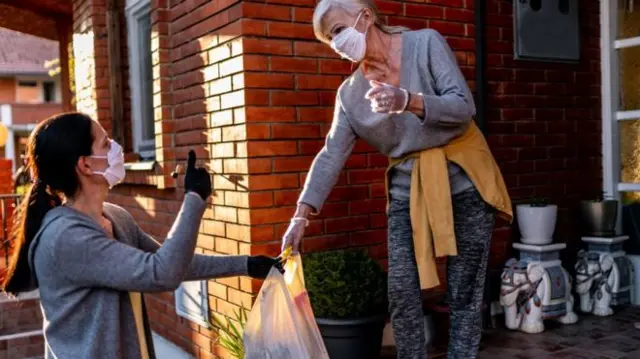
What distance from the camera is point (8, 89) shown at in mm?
36219

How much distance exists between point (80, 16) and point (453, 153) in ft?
15.3

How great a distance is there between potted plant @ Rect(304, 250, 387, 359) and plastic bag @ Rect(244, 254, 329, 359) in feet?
2.03

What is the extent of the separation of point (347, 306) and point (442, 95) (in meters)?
1.16

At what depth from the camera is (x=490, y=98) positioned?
13.6 feet

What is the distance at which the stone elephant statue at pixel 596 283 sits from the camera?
4129 millimetres

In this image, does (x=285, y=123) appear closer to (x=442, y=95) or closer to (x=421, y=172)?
(x=421, y=172)

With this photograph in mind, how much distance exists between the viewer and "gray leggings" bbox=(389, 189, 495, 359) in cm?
250

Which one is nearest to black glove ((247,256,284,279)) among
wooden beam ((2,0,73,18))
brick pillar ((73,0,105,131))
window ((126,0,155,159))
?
window ((126,0,155,159))

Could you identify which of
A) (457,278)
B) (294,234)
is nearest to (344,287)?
(294,234)

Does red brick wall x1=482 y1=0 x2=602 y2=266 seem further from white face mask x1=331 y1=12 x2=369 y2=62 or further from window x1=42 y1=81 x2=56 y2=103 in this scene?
window x1=42 y1=81 x2=56 y2=103

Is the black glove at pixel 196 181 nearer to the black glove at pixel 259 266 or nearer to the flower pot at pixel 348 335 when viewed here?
the black glove at pixel 259 266

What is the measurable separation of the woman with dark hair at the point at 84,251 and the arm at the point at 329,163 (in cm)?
75

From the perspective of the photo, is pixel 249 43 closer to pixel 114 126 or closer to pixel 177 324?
pixel 177 324

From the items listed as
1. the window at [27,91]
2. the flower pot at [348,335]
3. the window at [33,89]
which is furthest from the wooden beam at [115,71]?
the window at [27,91]
